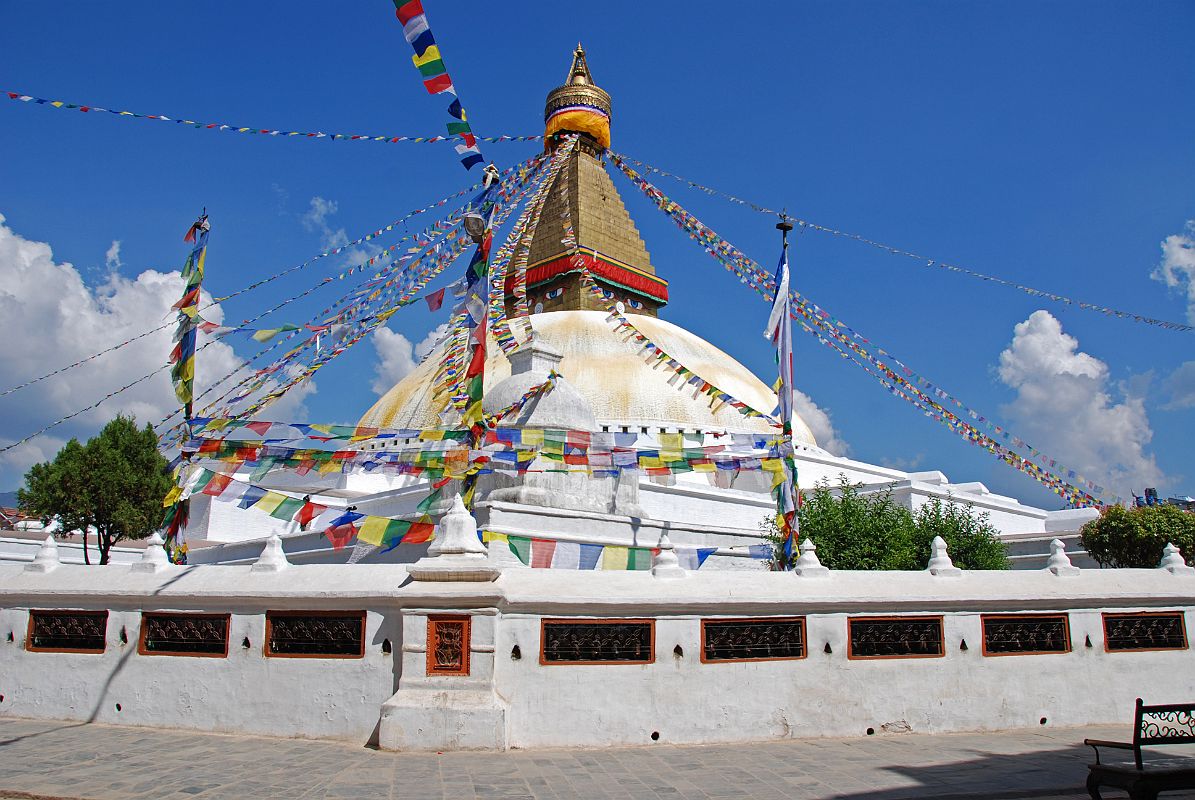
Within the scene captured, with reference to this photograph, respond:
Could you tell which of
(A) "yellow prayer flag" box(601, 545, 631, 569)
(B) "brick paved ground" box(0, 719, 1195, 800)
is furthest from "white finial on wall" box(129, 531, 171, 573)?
(A) "yellow prayer flag" box(601, 545, 631, 569)

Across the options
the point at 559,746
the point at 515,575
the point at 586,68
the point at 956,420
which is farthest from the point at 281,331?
the point at 586,68

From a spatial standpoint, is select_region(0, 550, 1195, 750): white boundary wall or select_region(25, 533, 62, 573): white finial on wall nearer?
select_region(0, 550, 1195, 750): white boundary wall

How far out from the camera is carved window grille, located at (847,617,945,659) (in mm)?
8664

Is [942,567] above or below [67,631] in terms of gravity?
above

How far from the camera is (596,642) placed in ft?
25.9

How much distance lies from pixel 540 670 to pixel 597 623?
2.15 ft

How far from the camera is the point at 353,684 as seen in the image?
25.4 ft

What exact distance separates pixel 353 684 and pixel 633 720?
2.52 metres

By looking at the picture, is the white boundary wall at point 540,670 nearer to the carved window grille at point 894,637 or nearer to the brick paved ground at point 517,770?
the carved window grille at point 894,637

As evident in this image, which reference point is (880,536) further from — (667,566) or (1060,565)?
(667,566)

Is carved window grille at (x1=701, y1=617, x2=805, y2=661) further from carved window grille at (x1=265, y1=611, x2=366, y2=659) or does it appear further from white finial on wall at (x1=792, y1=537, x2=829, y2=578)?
carved window grille at (x1=265, y1=611, x2=366, y2=659)

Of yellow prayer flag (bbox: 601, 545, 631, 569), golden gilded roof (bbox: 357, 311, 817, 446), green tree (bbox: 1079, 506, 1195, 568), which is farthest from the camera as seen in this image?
golden gilded roof (bbox: 357, 311, 817, 446)

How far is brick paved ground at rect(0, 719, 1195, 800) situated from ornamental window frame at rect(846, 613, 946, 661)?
2.60ft

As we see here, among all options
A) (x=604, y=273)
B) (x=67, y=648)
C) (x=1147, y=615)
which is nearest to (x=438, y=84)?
(x=67, y=648)
